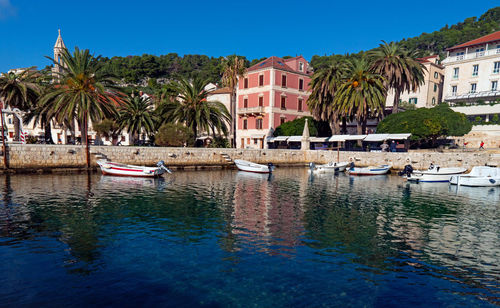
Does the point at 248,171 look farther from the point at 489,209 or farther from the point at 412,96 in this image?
the point at 412,96

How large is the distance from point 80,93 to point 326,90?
112ft

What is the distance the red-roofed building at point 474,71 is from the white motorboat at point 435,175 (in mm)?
32819

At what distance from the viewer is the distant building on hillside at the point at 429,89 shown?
2445 inches

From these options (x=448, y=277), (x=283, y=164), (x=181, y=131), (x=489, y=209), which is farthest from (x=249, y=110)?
(x=448, y=277)

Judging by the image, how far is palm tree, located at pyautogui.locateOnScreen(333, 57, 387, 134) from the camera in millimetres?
43688

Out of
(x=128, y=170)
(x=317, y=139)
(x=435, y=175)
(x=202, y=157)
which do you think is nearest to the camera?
(x=128, y=170)

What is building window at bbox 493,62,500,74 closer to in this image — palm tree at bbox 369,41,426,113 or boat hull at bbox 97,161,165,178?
palm tree at bbox 369,41,426,113

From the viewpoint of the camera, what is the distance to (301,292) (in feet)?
26.8

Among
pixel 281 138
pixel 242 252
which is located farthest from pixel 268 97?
pixel 242 252

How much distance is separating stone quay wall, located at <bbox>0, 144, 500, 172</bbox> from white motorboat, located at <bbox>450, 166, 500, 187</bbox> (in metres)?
6.36

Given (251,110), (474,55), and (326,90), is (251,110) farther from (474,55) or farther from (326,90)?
(474,55)

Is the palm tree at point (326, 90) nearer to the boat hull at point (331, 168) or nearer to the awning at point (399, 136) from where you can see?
the awning at point (399, 136)

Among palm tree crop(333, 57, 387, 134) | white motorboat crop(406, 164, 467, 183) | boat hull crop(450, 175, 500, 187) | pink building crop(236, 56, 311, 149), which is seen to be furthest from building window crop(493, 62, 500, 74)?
boat hull crop(450, 175, 500, 187)

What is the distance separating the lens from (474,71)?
58.7m
